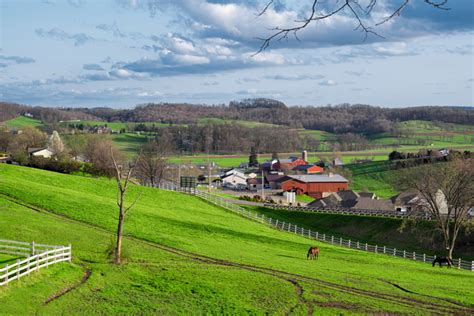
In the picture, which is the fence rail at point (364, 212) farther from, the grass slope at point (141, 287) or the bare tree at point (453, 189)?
the grass slope at point (141, 287)

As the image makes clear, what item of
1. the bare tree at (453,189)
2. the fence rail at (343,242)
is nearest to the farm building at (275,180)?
the fence rail at (343,242)

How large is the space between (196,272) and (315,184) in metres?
89.0

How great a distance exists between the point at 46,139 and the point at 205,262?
89608 mm

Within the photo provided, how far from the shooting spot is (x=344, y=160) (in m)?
176

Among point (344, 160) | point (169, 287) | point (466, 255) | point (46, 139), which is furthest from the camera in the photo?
point (344, 160)

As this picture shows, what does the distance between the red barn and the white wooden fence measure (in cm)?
8936

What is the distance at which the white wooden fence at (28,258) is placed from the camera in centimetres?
2489

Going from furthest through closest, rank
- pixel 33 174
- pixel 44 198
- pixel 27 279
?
1. pixel 33 174
2. pixel 44 198
3. pixel 27 279

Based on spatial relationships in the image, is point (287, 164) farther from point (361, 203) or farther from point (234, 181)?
point (361, 203)

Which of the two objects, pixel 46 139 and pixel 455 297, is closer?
pixel 455 297

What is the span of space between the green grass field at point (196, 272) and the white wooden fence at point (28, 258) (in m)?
0.48

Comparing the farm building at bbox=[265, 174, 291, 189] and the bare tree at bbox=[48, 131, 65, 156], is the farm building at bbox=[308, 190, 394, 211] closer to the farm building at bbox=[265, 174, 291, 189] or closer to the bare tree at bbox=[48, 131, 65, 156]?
the farm building at bbox=[265, 174, 291, 189]

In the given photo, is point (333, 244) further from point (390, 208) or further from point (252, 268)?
point (390, 208)

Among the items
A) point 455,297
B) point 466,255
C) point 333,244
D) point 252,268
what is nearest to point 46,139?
point 333,244
